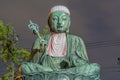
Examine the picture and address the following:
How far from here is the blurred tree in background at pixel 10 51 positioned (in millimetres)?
17094

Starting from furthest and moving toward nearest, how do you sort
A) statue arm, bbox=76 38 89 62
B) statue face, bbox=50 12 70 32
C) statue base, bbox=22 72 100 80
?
statue face, bbox=50 12 70 32, statue arm, bbox=76 38 89 62, statue base, bbox=22 72 100 80

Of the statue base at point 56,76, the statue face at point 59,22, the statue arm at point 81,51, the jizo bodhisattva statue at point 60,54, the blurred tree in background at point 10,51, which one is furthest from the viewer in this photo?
the blurred tree in background at point 10,51

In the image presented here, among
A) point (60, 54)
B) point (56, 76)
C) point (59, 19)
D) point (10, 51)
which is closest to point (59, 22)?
point (59, 19)

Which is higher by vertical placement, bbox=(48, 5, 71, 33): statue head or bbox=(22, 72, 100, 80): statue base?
bbox=(48, 5, 71, 33): statue head

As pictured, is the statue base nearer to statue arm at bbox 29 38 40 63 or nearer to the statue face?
statue arm at bbox 29 38 40 63

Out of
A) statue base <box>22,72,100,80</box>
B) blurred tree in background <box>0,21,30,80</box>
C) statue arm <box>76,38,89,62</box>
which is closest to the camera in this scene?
statue base <box>22,72,100,80</box>

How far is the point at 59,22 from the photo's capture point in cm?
1055

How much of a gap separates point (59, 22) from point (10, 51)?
7105 millimetres

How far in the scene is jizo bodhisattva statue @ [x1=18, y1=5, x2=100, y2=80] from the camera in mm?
9742

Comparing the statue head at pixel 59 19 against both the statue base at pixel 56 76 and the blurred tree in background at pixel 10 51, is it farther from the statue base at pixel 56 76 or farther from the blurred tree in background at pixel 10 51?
the blurred tree in background at pixel 10 51

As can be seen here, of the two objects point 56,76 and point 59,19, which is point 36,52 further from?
point 56,76

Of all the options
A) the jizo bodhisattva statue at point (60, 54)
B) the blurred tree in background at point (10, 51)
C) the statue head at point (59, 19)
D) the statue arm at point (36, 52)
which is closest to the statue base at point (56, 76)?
the jizo bodhisattva statue at point (60, 54)

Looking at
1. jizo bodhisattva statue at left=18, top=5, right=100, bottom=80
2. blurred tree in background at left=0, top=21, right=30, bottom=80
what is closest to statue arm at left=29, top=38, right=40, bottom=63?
jizo bodhisattva statue at left=18, top=5, right=100, bottom=80

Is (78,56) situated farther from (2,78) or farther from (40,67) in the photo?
(2,78)
